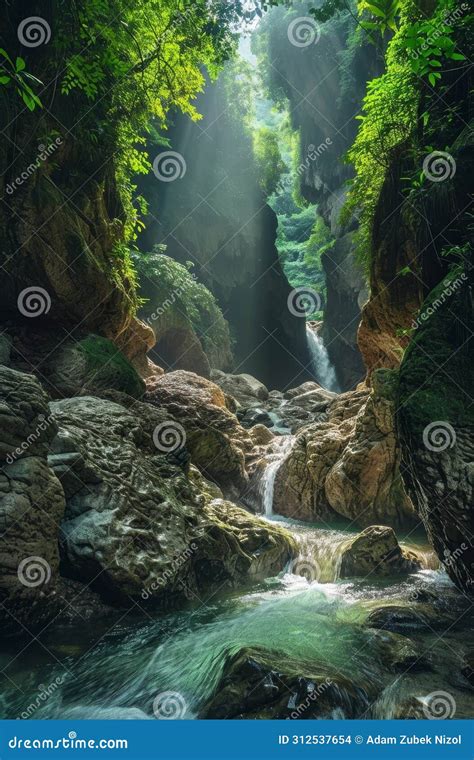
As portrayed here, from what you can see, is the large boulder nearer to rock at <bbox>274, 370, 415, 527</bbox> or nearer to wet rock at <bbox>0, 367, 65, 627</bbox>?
wet rock at <bbox>0, 367, 65, 627</bbox>

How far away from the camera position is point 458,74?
568 centimetres

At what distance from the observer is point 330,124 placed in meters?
27.6

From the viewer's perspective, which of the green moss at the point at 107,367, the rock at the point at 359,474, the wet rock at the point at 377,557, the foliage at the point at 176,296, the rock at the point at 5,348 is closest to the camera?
the wet rock at the point at 377,557

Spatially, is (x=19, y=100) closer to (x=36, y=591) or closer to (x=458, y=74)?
(x=458, y=74)

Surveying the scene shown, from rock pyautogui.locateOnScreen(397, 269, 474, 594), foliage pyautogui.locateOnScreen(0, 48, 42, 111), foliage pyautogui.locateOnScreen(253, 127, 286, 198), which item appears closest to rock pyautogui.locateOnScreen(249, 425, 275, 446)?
rock pyautogui.locateOnScreen(397, 269, 474, 594)

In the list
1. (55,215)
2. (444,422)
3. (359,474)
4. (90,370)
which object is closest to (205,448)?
(90,370)

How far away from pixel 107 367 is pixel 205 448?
2.52 m

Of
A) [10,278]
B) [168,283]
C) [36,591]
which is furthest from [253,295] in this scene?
[36,591]

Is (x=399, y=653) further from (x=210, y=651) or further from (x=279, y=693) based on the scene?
(x=210, y=651)

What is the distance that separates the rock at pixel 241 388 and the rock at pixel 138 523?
11475 mm

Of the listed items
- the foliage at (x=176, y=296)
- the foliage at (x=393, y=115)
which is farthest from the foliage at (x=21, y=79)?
the foliage at (x=176, y=296)

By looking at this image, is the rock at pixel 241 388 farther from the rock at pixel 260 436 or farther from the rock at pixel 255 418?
the rock at pixel 260 436

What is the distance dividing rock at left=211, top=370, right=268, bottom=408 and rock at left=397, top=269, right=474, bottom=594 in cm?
1326

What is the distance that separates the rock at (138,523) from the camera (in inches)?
180
